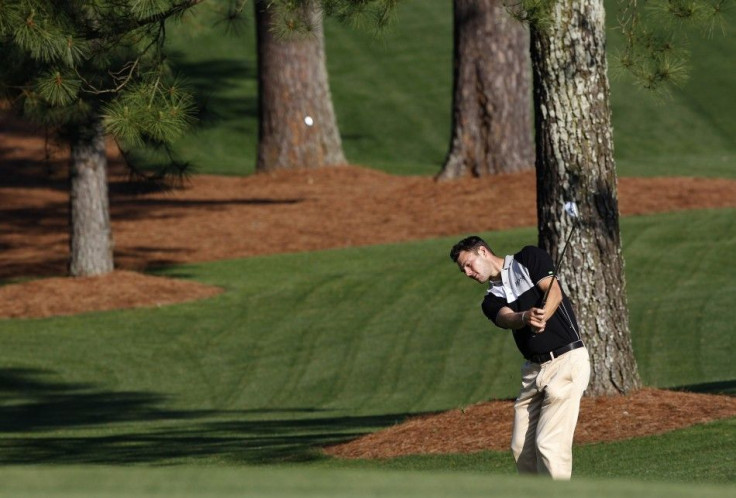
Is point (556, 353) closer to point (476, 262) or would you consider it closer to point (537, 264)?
point (537, 264)

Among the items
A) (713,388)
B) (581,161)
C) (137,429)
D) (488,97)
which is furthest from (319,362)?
(488,97)

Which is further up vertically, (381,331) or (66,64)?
(66,64)

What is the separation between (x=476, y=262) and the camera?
26.4ft

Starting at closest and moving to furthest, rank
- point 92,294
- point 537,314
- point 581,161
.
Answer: point 537,314 → point 581,161 → point 92,294

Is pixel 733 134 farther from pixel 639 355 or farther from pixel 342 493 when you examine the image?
pixel 342 493

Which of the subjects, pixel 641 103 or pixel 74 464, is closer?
pixel 74 464

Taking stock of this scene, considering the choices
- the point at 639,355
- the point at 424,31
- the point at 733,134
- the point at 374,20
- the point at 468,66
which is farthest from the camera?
the point at 424,31

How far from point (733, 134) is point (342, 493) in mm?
30225

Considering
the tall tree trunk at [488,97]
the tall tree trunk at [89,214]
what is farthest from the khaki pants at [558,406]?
the tall tree trunk at [488,97]

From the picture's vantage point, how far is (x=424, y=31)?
43344 mm

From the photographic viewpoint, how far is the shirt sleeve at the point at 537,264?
8000 mm

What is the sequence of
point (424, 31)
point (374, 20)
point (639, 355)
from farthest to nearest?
point (424, 31)
point (639, 355)
point (374, 20)

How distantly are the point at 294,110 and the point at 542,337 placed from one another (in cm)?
2094

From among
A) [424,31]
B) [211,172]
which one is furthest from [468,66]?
[424,31]
